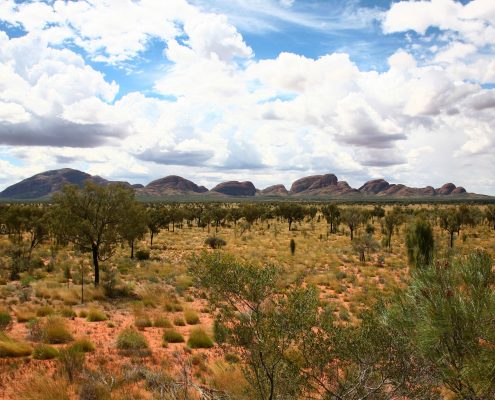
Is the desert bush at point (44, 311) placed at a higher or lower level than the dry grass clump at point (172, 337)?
higher

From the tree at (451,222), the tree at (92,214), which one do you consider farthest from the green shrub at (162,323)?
the tree at (451,222)

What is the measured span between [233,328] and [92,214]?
1979 centimetres

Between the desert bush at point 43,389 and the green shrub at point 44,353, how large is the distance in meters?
2.38

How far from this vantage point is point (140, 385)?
401 inches

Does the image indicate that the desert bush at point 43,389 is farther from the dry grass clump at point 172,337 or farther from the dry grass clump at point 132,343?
the dry grass clump at point 172,337

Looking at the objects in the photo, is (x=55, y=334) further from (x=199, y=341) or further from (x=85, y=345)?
(x=199, y=341)

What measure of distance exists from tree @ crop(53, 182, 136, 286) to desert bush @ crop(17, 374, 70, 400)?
1468 centimetres

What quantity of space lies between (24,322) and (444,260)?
56.4 feet

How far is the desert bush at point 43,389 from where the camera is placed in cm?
891

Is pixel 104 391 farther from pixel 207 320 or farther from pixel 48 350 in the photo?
pixel 207 320

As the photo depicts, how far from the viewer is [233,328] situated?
22.9 feet

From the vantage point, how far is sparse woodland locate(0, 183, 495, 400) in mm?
5840

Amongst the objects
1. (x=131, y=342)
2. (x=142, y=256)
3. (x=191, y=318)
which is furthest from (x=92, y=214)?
(x=142, y=256)

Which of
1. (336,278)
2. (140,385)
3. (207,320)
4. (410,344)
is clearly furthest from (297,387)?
(336,278)
